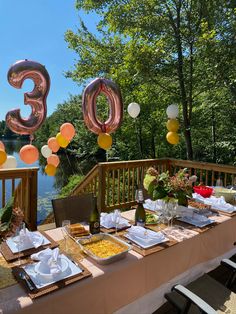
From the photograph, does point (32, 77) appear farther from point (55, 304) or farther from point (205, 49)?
point (205, 49)

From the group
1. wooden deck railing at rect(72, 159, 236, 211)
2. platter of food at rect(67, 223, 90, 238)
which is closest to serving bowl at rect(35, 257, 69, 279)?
platter of food at rect(67, 223, 90, 238)

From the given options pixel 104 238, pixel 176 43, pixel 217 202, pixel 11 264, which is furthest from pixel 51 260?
pixel 176 43

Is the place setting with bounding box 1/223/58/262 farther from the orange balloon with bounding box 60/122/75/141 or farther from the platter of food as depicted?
the orange balloon with bounding box 60/122/75/141

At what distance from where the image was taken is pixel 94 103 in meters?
3.11

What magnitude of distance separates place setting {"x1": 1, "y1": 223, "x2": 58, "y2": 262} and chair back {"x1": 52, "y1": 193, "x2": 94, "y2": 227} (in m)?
0.52

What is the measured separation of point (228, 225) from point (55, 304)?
153cm

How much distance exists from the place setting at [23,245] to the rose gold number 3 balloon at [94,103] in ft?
6.11

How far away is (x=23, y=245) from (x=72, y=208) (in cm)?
76

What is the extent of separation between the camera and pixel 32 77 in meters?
2.82

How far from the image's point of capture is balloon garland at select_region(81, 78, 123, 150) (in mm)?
3029

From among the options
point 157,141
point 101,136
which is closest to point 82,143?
point 157,141

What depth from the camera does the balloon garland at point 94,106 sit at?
9.94 feet

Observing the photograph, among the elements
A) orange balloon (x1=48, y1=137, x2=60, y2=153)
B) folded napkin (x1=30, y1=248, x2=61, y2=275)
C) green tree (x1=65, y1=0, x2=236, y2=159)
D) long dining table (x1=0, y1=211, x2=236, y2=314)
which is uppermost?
green tree (x1=65, y1=0, x2=236, y2=159)

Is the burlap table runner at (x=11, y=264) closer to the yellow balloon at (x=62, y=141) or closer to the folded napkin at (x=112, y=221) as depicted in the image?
the folded napkin at (x=112, y=221)
